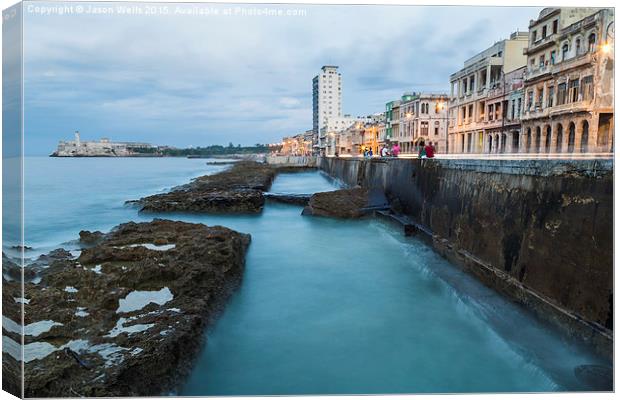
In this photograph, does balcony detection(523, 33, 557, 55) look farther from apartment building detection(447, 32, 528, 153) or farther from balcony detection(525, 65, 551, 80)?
apartment building detection(447, 32, 528, 153)

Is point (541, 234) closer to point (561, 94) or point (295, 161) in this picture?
point (561, 94)

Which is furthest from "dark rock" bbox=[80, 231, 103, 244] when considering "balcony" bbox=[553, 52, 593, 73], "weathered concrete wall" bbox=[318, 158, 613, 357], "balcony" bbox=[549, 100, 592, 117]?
"balcony" bbox=[553, 52, 593, 73]

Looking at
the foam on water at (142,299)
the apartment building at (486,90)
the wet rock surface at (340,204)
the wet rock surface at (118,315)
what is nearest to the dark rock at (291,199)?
the wet rock surface at (340,204)

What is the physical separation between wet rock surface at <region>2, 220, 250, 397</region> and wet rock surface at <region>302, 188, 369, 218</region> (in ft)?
24.7

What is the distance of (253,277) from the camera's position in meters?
9.02

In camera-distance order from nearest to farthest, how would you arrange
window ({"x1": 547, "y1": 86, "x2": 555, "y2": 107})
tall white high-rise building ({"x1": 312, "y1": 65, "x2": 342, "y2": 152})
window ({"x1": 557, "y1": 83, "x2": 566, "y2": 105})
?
window ({"x1": 557, "y1": 83, "x2": 566, "y2": 105})
window ({"x1": 547, "y1": 86, "x2": 555, "y2": 107})
tall white high-rise building ({"x1": 312, "y1": 65, "x2": 342, "y2": 152})

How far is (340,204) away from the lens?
57.4ft

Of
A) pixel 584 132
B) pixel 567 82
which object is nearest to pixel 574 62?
pixel 567 82

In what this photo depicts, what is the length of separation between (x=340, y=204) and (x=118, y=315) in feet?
39.6

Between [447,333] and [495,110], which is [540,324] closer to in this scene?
[447,333]

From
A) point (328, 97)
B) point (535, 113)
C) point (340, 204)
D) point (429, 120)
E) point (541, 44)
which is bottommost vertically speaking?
point (340, 204)

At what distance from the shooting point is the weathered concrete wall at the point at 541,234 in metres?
5.30

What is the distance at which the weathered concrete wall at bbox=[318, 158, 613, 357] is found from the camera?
5301 mm

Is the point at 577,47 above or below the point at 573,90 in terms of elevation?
above
